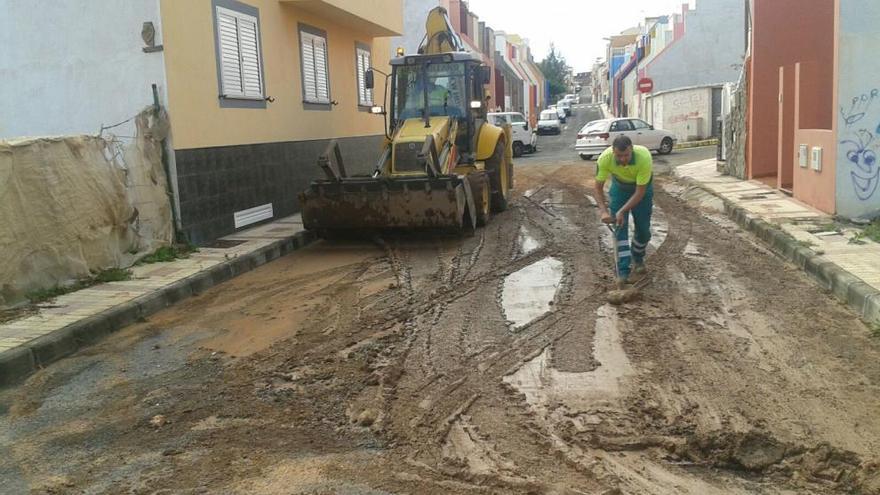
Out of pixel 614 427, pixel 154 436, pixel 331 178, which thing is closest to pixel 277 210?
pixel 331 178

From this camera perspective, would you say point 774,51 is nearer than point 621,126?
Yes

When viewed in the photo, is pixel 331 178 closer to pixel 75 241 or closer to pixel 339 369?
pixel 75 241

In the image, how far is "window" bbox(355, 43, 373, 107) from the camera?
18.7 meters

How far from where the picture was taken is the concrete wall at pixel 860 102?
10938 mm

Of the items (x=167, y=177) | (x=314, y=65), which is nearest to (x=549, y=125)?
(x=314, y=65)

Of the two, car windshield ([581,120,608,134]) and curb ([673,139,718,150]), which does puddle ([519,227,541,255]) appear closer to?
car windshield ([581,120,608,134])

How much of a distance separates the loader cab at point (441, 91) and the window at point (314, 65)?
8.67 feet

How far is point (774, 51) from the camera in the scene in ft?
55.5

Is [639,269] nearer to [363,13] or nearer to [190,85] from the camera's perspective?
[190,85]

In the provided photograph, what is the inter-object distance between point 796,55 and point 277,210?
11487mm

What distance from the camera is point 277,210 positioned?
1426cm

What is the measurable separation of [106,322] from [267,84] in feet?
23.0

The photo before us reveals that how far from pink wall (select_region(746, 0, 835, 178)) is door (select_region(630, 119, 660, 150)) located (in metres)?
11.1

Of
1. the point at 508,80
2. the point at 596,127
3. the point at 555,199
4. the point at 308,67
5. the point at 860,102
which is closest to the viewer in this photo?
the point at 860,102
